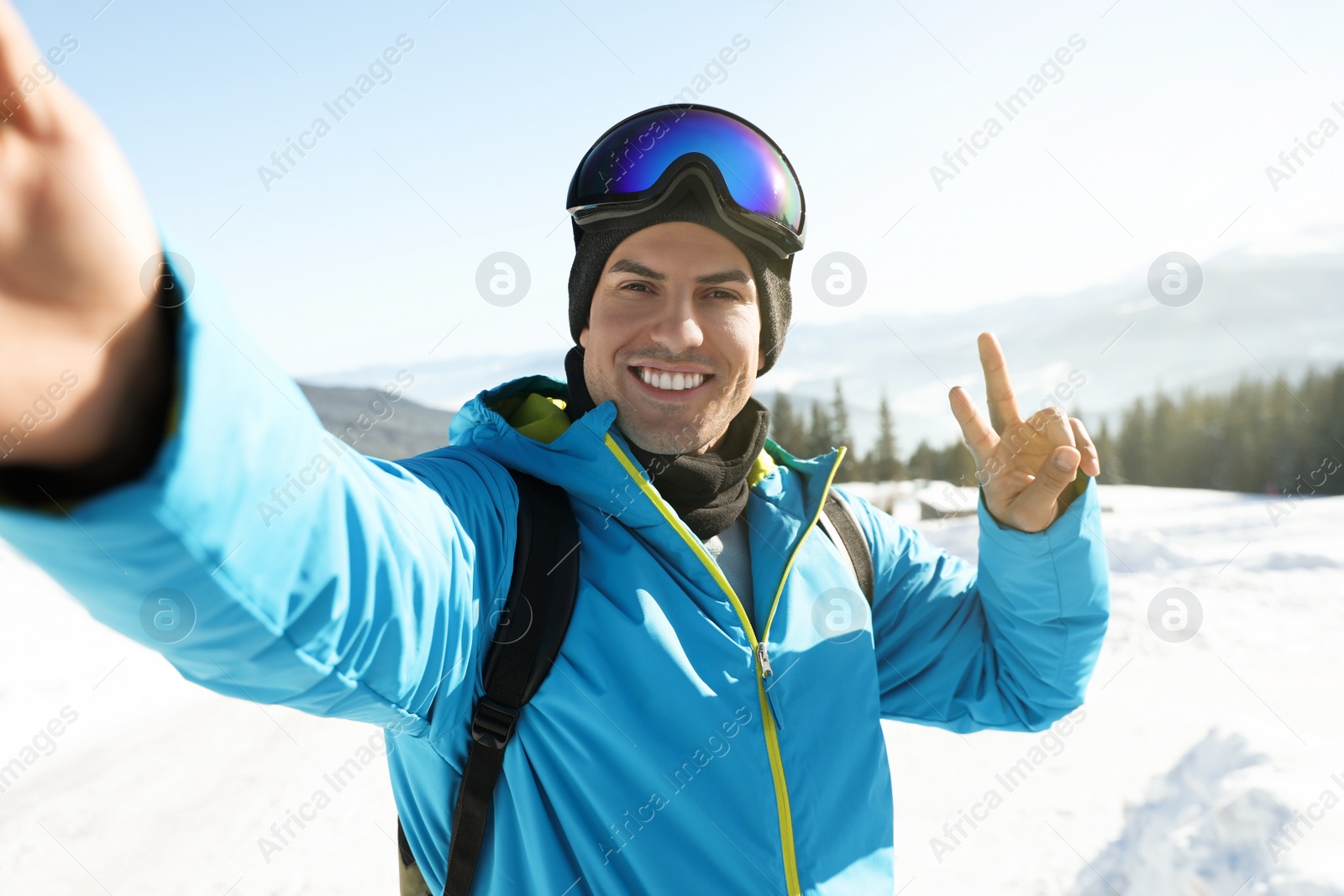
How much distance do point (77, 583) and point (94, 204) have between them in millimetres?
328

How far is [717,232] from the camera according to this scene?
6.45ft

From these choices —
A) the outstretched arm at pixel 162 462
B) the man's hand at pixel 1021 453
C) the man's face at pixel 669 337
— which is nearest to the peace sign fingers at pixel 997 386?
the man's hand at pixel 1021 453

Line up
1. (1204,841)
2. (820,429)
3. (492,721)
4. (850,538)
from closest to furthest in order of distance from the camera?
(492,721) < (850,538) < (1204,841) < (820,429)

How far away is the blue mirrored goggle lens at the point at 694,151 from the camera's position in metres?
2.00

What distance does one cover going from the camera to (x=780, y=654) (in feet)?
5.27

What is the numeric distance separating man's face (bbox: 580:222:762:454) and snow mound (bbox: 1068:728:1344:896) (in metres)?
3.04

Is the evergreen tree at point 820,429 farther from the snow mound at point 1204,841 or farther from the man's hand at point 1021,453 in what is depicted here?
the man's hand at point 1021,453

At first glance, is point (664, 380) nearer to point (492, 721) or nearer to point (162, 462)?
point (492, 721)

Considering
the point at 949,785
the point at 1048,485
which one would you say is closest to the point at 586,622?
the point at 1048,485

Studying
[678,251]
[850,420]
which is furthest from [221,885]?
[850,420]

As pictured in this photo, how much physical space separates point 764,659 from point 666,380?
Answer: 2.42 ft

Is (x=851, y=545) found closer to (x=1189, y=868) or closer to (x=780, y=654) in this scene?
(x=780, y=654)

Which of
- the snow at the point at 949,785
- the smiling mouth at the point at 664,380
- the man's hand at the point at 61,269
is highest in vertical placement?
the man's hand at the point at 61,269

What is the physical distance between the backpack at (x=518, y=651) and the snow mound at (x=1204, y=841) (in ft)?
10.7
